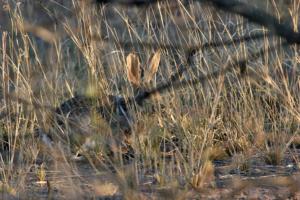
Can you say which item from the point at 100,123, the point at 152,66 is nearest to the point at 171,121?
the point at 100,123

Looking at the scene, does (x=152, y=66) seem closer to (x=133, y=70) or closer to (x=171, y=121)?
(x=133, y=70)

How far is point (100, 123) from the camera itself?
3971 mm

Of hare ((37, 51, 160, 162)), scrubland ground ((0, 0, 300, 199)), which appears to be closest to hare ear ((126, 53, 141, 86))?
hare ((37, 51, 160, 162))

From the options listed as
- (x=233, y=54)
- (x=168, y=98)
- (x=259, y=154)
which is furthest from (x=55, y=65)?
(x=259, y=154)

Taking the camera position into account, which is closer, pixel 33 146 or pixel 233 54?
pixel 33 146

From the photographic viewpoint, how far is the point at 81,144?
3969mm

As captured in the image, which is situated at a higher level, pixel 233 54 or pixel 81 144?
pixel 233 54

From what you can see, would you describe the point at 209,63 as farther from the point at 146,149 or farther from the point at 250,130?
the point at 146,149

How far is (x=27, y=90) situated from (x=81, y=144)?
472mm

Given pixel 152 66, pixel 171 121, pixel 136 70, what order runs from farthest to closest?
pixel 171 121 → pixel 136 70 → pixel 152 66

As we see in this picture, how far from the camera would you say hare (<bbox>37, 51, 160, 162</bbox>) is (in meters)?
3.86

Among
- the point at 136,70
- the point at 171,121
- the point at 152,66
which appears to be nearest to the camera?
the point at 152,66

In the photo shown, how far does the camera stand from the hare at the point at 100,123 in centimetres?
386

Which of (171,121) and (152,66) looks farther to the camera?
(171,121)
